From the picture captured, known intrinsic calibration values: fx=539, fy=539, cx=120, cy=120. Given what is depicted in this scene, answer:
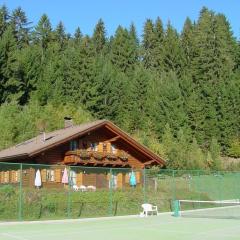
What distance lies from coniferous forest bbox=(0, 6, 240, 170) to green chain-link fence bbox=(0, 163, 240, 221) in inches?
609

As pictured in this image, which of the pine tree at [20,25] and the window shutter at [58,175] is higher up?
the pine tree at [20,25]

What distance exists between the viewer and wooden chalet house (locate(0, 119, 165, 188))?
3216 cm

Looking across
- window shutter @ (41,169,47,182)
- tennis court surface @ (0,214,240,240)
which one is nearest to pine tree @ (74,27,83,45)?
window shutter @ (41,169,47,182)

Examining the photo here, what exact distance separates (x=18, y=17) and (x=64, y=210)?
2831 inches

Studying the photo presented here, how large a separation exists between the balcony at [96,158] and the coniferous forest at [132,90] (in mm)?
11783

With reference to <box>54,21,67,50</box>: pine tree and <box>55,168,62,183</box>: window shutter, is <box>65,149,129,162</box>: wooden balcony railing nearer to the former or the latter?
<box>55,168,62,183</box>: window shutter

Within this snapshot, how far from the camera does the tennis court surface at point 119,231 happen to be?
16688mm

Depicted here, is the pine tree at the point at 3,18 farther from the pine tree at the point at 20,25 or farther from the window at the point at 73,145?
the window at the point at 73,145

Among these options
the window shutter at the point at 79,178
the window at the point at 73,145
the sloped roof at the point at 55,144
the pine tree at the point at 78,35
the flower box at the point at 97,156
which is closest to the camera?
the window shutter at the point at 79,178

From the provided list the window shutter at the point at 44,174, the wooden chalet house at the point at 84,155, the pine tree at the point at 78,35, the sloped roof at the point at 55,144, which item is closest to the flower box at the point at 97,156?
the wooden chalet house at the point at 84,155

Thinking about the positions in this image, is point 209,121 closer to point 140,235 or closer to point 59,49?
point 59,49

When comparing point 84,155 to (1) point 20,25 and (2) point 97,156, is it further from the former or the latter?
(1) point 20,25

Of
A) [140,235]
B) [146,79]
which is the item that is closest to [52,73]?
[146,79]

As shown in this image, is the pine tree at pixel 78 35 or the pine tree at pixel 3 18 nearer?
the pine tree at pixel 3 18
